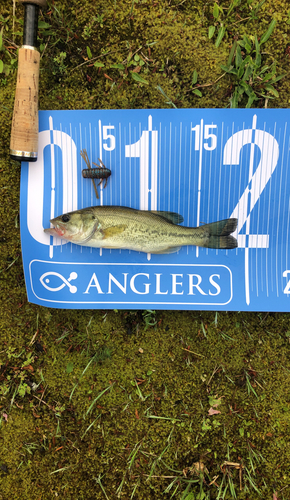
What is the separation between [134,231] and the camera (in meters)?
2.80

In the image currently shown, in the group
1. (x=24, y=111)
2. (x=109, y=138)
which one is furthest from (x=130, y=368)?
(x=24, y=111)

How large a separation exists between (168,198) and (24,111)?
1722 millimetres

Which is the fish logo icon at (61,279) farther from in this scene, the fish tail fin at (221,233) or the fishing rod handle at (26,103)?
the fish tail fin at (221,233)

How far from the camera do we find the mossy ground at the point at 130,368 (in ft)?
9.67

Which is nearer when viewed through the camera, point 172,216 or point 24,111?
point 24,111

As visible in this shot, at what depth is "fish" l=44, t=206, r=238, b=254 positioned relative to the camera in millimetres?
2779

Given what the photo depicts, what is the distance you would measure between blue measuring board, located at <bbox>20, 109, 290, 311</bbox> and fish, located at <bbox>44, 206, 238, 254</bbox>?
20 centimetres

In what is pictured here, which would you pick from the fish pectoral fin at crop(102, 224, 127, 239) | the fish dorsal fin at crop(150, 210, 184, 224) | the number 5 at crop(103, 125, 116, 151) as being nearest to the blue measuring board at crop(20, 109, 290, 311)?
the number 5 at crop(103, 125, 116, 151)

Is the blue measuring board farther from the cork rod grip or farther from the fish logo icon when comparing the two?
the cork rod grip

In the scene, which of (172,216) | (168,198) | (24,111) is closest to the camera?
(24,111)

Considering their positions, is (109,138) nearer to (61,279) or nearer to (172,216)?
(172,216)

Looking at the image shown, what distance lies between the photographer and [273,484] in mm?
3023

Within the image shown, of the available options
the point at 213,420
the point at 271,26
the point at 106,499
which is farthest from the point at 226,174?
the point at 106,499

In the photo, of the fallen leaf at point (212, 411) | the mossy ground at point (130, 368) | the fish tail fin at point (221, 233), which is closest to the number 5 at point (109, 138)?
the mossy ground at point (130, 368)
